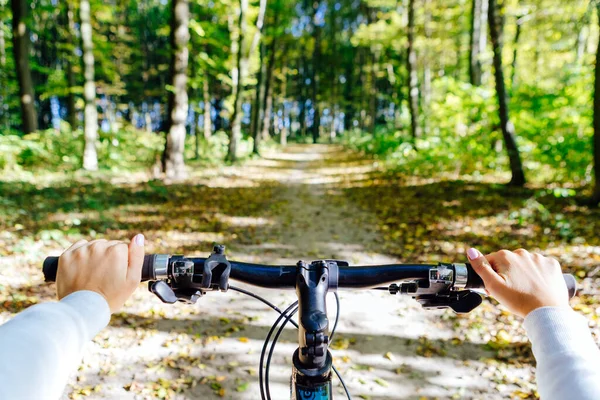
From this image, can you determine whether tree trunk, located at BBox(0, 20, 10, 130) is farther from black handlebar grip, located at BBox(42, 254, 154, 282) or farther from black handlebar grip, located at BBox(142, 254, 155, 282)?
black handlebar grip, located at BBox(142, 254, 155, 282)

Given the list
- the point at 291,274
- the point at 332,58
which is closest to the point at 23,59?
the point at 291,274

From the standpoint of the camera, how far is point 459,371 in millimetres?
3799

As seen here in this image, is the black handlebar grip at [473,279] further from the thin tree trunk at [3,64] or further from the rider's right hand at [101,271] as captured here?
the thin tree trunk at [3,64]

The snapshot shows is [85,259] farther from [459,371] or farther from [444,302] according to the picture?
[459,371]

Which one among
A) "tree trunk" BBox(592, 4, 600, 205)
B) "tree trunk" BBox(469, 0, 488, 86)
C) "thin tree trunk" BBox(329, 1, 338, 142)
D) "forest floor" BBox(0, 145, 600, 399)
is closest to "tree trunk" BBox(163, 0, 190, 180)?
"forest floor" BBox(0, 145, 600, 399)

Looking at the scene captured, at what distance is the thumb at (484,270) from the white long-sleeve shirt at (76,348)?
0.48ft

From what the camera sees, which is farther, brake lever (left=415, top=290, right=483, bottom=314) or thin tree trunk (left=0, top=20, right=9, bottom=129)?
thin tree trunk (left=0, top=20, right=9, bottom=129)

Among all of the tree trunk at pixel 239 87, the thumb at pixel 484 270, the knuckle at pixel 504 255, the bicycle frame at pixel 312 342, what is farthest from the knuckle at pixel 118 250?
the tree trunk at pixel 239 87

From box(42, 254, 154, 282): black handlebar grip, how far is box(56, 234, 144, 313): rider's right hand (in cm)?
5

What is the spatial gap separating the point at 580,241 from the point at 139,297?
271 inches

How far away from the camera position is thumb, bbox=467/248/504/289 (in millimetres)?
1280

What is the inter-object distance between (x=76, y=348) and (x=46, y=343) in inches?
4.0

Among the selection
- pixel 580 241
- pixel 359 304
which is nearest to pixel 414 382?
pixel 359 304

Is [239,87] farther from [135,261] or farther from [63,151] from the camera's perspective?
[135,261]
